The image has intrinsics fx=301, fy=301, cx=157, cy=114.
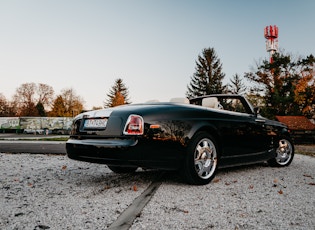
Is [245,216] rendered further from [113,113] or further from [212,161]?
[113,113]

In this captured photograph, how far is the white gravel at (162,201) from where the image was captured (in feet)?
8.34

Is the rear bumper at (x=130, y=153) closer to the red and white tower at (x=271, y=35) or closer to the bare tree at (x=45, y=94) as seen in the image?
the red and white tower at (x=271, y=35)

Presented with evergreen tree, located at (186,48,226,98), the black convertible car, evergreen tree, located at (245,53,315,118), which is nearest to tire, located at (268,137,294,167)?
the black convertible car

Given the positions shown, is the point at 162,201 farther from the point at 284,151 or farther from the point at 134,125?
the point at 284,151

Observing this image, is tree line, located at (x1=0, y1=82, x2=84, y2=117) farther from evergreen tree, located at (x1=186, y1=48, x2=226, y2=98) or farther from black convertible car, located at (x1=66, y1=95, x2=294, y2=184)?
black convertible car, located at (x1=66, y1=95, x2=294, y2=184)

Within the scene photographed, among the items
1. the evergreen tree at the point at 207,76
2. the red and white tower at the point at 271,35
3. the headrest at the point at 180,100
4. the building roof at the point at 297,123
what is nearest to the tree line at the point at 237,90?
the evergreen tree at the point at 207,76

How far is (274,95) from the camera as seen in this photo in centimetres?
2809

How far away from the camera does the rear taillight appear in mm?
3641

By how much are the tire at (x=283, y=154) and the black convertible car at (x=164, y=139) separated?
1.46 m

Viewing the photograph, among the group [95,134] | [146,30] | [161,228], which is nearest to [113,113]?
[95,134]

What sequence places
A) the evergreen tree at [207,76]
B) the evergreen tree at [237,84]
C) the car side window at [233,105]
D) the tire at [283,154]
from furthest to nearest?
the evergreen tree at [237,84]
the evergreen tree at [207,76]
the tire at [283,154]
the car side window at [233,105]

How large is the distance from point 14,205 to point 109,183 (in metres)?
1.48

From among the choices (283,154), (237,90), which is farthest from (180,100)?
(237,90)

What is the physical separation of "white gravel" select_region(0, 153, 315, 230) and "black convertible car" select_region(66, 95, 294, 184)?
344 millimetres
